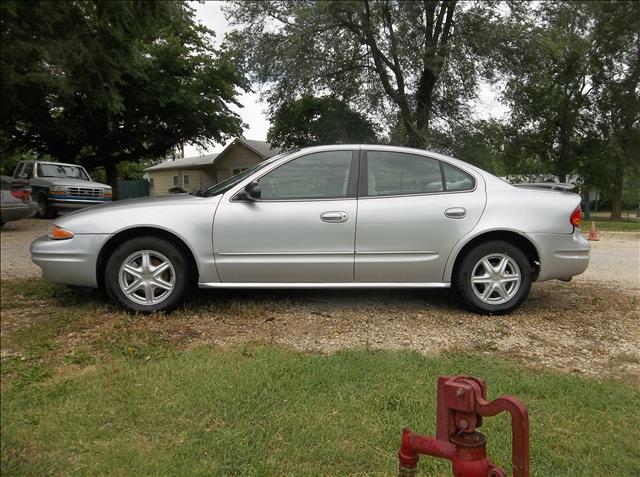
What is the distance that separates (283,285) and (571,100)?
24316mm

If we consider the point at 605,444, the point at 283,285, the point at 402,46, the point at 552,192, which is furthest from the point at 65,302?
the point at 402,46

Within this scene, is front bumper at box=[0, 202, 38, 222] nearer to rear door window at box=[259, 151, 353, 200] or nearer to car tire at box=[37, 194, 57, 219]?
car tire at box=[37, 194, 57, 219]

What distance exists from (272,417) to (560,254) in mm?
3098

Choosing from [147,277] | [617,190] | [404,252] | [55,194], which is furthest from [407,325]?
[617,190]

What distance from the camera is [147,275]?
3967 mm

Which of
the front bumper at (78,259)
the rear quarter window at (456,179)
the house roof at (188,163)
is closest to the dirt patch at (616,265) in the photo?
the rear quarter window at (456,179)

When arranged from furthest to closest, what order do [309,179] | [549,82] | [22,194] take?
[549,82], [309,179], [22,194]

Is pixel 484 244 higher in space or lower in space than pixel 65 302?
higher

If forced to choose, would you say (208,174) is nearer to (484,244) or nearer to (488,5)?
(488,5)

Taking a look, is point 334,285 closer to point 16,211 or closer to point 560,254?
point 560,254

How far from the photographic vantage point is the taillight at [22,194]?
1698 mm

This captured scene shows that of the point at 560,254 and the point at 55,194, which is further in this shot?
the point at 560,254

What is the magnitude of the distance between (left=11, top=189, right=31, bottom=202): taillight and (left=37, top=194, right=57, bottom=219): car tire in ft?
0.51

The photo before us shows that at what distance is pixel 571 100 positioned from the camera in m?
23.9
